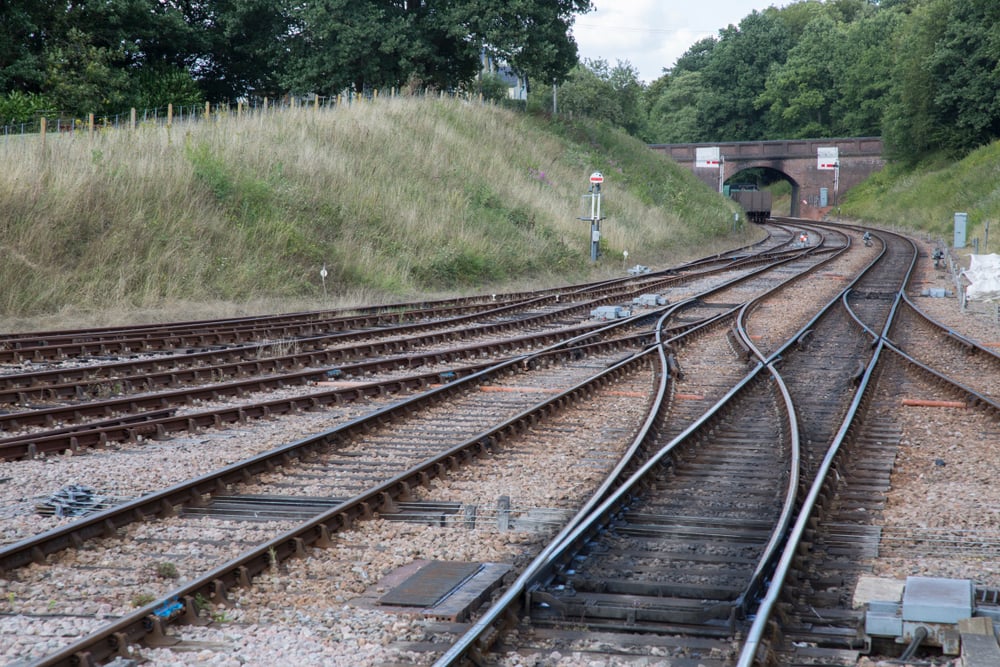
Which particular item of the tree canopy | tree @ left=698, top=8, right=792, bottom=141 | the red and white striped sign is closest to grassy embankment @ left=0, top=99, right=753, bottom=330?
the tree canopy

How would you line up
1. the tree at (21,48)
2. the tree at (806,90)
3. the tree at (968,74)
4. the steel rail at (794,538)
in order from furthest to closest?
the tree at (806,90), the tree at (968,74), the tree at (21,48), the steel rail at (794,538)

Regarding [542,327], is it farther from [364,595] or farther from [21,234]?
[364,595]

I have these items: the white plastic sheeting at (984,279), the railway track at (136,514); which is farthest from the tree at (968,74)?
the railway track at (136,514)

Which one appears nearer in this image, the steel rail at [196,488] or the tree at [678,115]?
the steel rail at [196,488]

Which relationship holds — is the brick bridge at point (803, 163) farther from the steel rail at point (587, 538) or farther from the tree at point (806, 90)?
the steel rail at point (587, 538)

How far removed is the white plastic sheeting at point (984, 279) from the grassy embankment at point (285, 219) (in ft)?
35.0

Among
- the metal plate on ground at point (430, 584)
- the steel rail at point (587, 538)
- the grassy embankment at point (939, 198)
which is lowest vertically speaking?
the metal plate on ground at point (430, 584)

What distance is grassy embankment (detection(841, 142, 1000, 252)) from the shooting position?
43938mm

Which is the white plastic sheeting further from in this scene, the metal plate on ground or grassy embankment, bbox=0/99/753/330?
the metal plate on ground

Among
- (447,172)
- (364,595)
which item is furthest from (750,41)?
(364,595)

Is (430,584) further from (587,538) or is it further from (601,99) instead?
(601,99)

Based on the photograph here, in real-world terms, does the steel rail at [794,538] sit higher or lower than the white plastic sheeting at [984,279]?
lower

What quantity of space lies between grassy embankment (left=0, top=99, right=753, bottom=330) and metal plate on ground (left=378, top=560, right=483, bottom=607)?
13122 mm

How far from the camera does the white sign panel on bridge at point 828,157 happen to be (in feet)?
260
